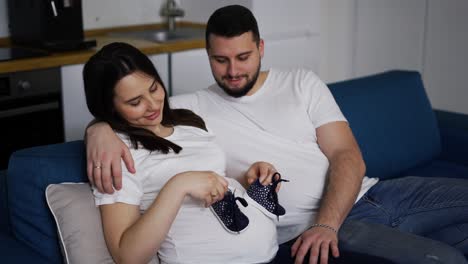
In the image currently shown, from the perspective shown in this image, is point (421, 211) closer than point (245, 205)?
No

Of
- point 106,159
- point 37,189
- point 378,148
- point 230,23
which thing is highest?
point 230,23

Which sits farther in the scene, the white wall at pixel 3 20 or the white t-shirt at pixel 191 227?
the white wall at pixel 3 20

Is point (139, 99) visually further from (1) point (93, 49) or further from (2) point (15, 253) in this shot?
(1) point (93, 49)

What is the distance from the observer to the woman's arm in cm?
155

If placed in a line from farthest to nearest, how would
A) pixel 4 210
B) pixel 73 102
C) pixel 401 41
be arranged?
pixel 401 41 < pixel 73 102 < pixel 4 210

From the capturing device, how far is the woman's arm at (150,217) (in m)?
1.55

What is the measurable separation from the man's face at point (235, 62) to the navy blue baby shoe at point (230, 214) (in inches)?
19.8

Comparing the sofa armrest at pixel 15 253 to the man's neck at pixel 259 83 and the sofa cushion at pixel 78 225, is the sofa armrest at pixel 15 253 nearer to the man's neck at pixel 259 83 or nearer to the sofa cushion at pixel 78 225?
the sofa cushion at pixel 78 225

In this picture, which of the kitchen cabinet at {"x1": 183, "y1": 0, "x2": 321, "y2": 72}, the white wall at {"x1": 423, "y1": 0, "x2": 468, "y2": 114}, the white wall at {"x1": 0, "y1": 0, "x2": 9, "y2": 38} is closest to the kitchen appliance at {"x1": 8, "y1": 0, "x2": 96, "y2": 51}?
the white wall at {"x1": 0, "y1": 0, "x2": 9, "y2": 38}

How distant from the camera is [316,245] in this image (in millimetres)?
1844

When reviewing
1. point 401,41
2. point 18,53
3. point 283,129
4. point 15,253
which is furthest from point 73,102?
point 401,41

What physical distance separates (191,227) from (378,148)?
1139 mm

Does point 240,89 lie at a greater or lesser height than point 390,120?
greater

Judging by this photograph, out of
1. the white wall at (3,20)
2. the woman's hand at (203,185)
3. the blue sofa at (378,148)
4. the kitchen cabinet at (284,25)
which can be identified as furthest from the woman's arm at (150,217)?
the kitchen cabinet at (284,25)
